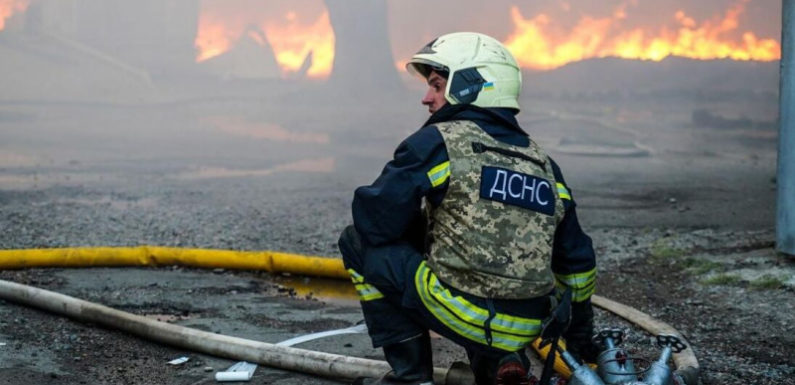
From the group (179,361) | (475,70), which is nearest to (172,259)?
(179,361)

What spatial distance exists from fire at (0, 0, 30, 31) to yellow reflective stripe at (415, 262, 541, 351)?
30.8 feet

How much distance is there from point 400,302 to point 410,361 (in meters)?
0.22

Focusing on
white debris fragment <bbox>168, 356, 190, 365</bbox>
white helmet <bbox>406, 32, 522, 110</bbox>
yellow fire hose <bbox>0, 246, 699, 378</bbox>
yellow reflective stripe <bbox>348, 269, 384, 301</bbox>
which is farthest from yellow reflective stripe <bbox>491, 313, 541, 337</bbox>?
yellow fire hose <bbox>0, 246, 699, 378</bbox>

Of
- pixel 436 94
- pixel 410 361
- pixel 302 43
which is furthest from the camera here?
pixel 302 43

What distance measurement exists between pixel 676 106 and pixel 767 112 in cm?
116

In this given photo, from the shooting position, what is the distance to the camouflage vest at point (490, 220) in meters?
3.14

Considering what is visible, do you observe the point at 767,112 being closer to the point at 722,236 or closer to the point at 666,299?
the point at 722,236

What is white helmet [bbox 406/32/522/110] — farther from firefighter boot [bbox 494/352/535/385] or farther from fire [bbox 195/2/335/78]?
fire [bbox 195/2/335/78]

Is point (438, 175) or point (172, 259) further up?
point (438, 175)

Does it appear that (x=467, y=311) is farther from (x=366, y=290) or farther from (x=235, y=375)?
(x=235, y=375)

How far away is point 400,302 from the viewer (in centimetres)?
325

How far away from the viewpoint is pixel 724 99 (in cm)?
1359

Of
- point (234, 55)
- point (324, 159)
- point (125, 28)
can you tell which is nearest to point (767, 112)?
point (324, 159)

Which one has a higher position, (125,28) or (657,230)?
(125,28)
